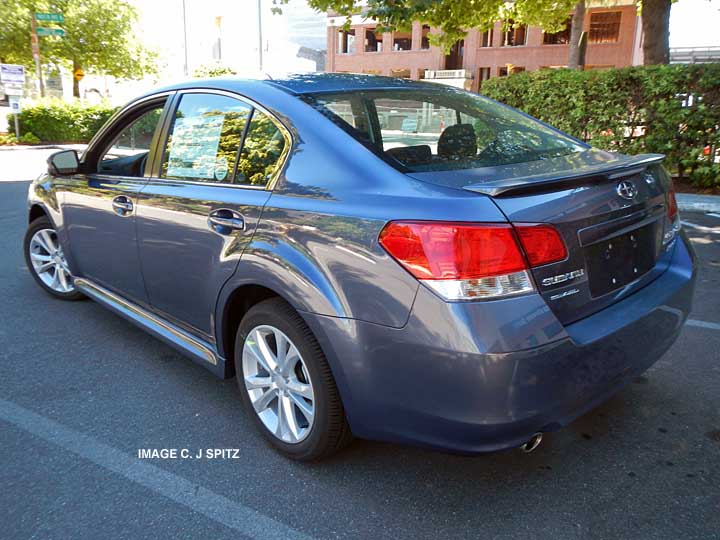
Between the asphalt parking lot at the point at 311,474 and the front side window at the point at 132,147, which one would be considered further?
the front side window at the point at 132,147

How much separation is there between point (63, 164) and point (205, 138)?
148 centimetres

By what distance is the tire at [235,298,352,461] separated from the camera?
7.78ft

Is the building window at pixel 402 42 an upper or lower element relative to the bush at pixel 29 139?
upper

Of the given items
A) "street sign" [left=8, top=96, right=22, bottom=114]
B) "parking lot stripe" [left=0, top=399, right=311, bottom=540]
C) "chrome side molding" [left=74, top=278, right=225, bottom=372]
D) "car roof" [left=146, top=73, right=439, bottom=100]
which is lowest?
"parking lot stripe" [left=0, top=399, right=311, bottom=540]

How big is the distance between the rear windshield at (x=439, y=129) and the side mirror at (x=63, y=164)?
205 cm

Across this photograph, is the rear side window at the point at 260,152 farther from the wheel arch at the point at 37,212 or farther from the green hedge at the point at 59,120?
the green hedge at the point at 59,120

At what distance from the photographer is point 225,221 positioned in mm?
2674

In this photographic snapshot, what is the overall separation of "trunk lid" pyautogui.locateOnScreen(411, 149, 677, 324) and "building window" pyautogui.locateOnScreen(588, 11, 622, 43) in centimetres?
4304

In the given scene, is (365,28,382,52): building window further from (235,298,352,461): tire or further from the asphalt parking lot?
(235,298,352,461): tire

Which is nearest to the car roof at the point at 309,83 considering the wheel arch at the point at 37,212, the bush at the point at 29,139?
the wheel arch at the point at 37,212

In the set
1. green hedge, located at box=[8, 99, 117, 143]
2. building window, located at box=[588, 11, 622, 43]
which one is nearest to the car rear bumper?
green hedge, located at box=[8, 99, 117, 143]

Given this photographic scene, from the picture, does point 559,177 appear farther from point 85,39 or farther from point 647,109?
point 85,39

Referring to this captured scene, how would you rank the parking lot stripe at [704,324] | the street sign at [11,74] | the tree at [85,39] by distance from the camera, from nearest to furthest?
the parking lot stripe at [704,324], the street sign at [11,74], the tree at [85,39]

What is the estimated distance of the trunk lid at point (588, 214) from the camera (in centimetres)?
206
